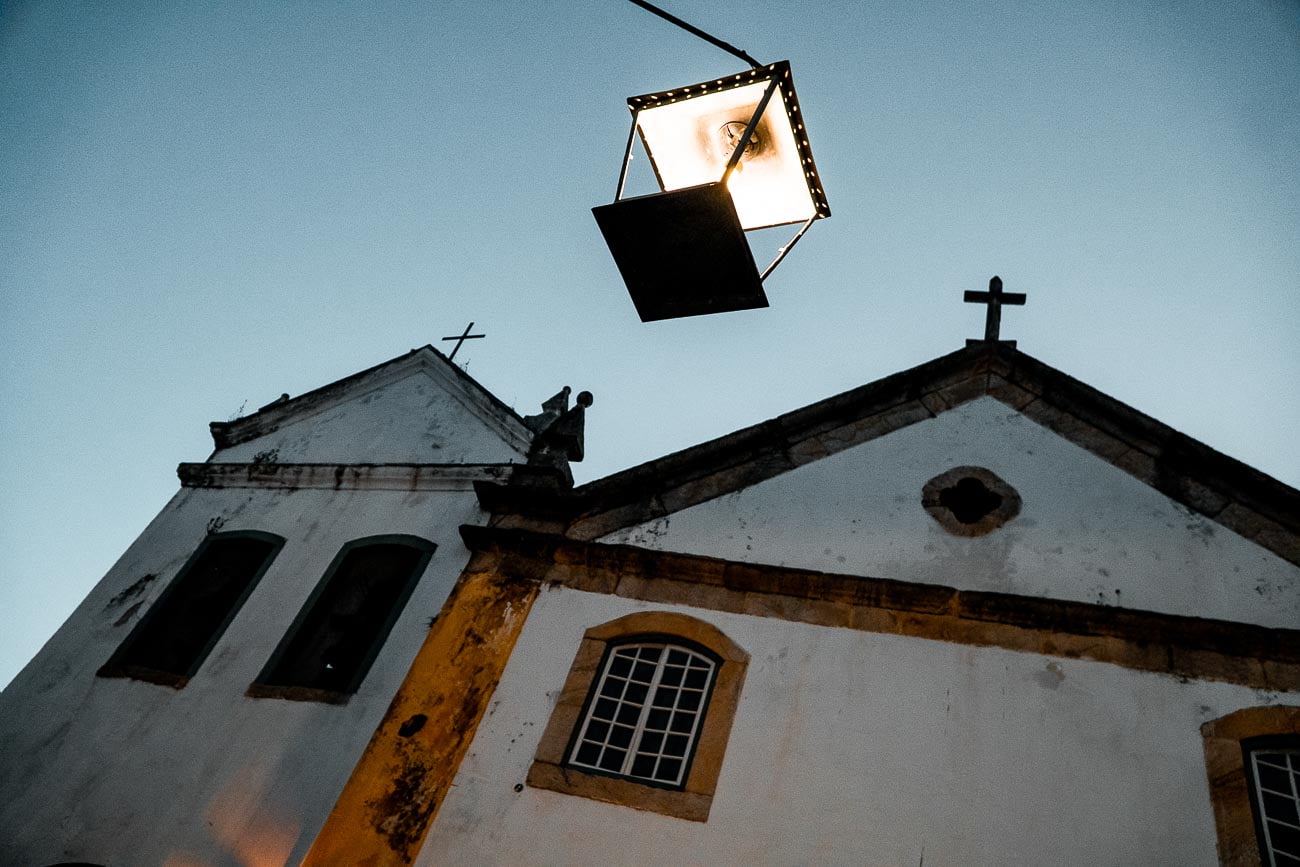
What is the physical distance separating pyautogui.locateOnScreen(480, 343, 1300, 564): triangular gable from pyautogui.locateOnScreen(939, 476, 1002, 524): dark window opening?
36.9 inches

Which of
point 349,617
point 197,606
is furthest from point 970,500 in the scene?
point 197,606

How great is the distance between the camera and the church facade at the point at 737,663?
6.42 meters

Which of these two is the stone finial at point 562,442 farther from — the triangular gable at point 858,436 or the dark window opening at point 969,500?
the dark window opening at point 969,500

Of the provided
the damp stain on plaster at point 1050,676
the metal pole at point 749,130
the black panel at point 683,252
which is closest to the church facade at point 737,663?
the damp stain on plaster at point 1050,676

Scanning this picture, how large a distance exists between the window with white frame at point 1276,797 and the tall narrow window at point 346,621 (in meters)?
7.39

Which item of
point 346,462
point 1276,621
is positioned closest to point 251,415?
point 346,462

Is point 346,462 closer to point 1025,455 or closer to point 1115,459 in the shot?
point 1025,455

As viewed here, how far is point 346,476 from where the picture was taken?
35.3ft

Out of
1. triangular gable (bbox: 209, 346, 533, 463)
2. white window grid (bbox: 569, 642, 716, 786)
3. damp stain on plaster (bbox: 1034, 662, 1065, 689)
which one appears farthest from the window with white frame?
triangular gable (bbox: 209, 346, 533, 463)

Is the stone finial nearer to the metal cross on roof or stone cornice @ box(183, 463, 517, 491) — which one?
stone cornice @ box(183, 463, 517, 491)

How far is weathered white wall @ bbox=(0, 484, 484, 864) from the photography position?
7.72 m

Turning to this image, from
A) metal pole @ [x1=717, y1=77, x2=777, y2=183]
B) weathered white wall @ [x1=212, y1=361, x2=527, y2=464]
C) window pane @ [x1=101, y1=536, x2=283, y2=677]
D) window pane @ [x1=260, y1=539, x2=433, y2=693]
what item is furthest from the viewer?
weathered white wall @ [x1=212, y1=361, x2=527, y2=464]

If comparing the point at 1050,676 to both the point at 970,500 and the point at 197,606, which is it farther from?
the point at 197,606

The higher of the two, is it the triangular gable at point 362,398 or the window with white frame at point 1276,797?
the triangular gable at point 362,398
